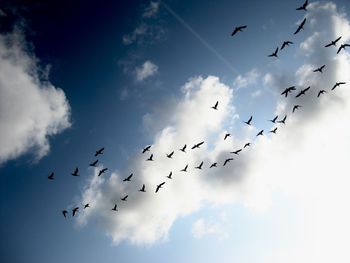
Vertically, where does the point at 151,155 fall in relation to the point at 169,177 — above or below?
above

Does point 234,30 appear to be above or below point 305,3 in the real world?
above

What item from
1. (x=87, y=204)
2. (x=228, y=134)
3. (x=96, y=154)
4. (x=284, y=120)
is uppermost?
(x=96, y=154)

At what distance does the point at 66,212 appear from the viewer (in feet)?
138

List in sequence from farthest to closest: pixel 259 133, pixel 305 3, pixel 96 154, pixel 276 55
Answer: pixel 259 133 → pixel 96 154 → pixel 276 55 → pixel 305 3

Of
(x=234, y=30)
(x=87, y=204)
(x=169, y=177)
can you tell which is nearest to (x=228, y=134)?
(x=169, y=177)

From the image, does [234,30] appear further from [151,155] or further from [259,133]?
[151,155]

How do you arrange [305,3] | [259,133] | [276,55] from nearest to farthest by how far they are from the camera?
1. [305,3]
2. [276,55]
3. [259,133]

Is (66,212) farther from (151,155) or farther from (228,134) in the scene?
(228,134)

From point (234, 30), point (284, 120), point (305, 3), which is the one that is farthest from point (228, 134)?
point (305, 3)

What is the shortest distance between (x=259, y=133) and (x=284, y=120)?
162 inches

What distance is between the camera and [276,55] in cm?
3538

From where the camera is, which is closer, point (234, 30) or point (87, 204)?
point (234, 30)

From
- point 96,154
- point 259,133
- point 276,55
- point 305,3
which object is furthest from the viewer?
point 259,133

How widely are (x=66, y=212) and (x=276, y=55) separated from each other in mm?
36645
